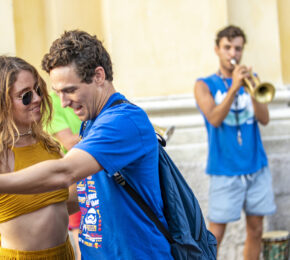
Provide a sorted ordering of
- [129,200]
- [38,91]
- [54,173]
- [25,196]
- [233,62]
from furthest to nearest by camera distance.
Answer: [233,62] → [38,91] → [25,196] → [129,200] → [54,173]

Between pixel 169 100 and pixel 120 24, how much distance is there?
78cm

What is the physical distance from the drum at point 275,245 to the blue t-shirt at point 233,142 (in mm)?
725

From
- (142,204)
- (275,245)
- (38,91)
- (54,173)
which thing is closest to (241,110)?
(275,245)

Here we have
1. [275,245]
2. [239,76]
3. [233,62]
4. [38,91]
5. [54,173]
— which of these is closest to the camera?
[54,173]

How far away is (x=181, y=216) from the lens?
2398 millimetres

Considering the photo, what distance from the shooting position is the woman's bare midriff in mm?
2664

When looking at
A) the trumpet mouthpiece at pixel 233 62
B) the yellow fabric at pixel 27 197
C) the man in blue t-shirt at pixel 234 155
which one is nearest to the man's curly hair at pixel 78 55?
the yellow fabric at pixel 27 197

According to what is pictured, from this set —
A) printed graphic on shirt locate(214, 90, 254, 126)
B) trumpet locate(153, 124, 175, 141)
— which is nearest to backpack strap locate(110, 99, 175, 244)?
trumpet locate(153, 124, 175, 141)

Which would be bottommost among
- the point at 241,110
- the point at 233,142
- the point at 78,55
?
the point at 233,142

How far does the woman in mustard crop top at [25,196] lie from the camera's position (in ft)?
8.73

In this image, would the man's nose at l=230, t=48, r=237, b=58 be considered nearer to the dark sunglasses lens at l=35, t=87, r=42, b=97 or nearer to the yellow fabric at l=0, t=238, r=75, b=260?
the dark sunglasses lens at l=35, t=87, r=42, b=97

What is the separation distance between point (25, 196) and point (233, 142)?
2.51 meters

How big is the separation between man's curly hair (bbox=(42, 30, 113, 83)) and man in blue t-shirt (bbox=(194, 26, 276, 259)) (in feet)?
7.99

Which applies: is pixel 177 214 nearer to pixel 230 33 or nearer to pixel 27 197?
pixel 27 197
